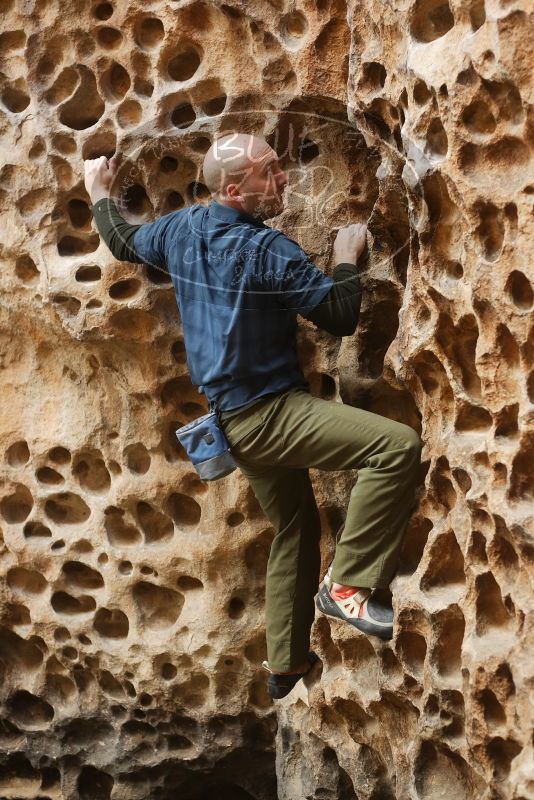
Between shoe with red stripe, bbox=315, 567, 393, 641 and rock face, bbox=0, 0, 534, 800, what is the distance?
7cm

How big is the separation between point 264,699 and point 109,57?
204 cm

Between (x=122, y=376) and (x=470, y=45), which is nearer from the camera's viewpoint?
(x=470, y=45)

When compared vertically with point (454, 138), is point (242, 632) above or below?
below

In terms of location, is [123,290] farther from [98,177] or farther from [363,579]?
[363,579]

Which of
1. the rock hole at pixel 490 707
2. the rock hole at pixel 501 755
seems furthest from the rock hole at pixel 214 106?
the rock hole at pixel 501 755

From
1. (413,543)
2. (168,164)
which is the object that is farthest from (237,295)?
(413,543)

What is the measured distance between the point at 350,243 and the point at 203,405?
79 cm

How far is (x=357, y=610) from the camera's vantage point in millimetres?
3078

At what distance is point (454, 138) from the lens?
273cm

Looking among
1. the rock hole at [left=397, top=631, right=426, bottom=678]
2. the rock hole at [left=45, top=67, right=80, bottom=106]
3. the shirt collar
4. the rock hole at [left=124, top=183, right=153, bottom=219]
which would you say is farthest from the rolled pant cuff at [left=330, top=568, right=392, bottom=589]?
the rock hole at [left=45, top=67, right=80, bottom=106]

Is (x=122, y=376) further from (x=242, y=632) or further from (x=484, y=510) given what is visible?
(x=484, y=510)

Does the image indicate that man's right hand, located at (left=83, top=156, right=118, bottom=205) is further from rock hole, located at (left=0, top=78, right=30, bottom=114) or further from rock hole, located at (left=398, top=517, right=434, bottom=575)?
rock hole, located at (left=398, top=517, right=434, bottom=575)

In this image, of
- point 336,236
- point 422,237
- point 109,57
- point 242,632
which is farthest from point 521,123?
point 242,632

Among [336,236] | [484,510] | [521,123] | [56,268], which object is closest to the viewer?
[521,123]
